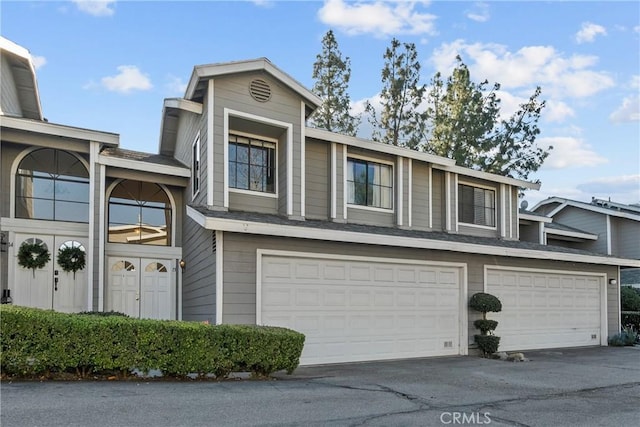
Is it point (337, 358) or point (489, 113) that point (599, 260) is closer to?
point (337, 358)

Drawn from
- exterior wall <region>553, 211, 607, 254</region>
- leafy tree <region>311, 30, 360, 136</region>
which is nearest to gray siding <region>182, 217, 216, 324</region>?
leafy tree <region>311, 30, 360, 136</region>

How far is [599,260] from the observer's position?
15.2 m

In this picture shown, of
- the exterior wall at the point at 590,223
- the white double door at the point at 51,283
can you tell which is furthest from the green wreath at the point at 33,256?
the exterior wall at the point at 590,223

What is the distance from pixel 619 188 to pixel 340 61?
2142cm

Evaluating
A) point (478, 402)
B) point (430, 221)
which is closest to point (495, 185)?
point (430, 221)

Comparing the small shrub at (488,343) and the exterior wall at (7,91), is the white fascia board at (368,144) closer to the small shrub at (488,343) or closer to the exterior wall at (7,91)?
the small shrub at (488,343)

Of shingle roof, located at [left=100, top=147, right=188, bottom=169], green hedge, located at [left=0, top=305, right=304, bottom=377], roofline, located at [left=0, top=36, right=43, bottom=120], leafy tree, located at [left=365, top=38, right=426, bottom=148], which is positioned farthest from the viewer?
leafy tree, located at [left=365, top=38, right=426, bottom=148]

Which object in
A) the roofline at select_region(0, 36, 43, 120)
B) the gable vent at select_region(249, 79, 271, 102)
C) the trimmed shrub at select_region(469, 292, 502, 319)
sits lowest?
the trimmed shrub at select_region(469, 292, 502, 319)

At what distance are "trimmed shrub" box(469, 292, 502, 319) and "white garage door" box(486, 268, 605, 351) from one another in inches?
28.7

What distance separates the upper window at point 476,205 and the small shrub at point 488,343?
12.9ft

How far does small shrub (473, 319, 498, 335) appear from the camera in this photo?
12383mm

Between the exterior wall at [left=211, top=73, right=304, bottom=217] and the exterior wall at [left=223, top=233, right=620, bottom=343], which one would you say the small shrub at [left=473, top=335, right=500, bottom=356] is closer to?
the exterior wall at [left=223, top=233, right=620, bottom=343]

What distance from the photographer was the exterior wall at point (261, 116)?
34.6ft

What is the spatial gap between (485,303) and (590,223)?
14097 mm
